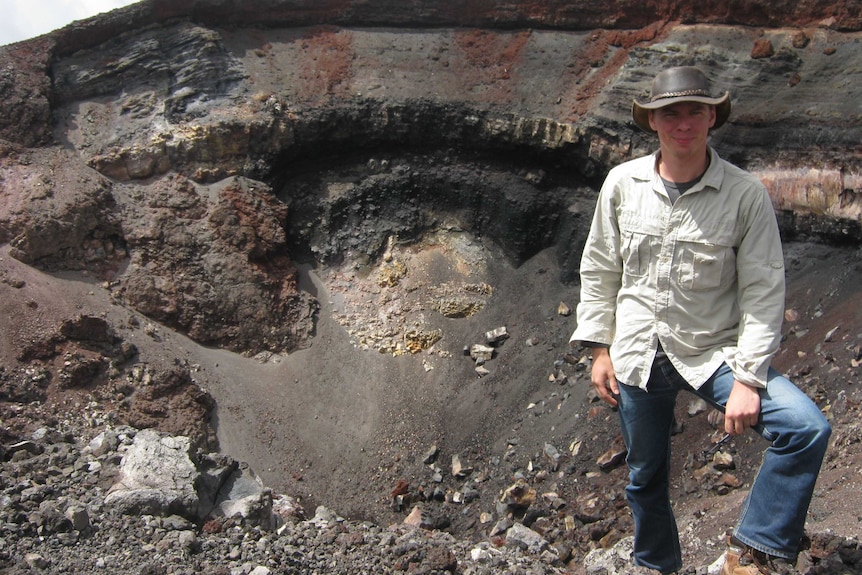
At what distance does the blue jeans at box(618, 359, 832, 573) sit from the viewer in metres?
3.19

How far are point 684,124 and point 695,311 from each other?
0.94m

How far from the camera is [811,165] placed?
1070 centimetres

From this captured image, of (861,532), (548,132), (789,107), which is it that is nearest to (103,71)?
(548,132)

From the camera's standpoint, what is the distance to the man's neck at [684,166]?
3.59 m

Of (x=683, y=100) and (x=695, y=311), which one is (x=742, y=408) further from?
(x=683, y=100)

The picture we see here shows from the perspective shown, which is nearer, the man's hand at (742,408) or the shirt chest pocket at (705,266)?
the man's hand at (742,408)

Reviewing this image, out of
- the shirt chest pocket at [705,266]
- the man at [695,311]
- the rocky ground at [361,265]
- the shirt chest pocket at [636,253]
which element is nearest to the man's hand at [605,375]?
the man at [695,311]

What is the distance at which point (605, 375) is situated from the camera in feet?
12.8

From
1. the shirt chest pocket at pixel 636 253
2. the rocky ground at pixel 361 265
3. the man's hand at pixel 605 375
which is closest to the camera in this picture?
the shirt chest pocket at pixel 636 253

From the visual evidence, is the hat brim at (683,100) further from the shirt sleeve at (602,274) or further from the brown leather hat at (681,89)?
the shirt sleeve at (602,274)

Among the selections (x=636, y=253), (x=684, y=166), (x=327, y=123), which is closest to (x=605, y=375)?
(x=636, y=253)

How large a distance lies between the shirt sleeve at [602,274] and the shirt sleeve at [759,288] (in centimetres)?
65

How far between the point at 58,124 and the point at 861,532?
14.6 metres

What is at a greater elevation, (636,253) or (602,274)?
(636,253)
